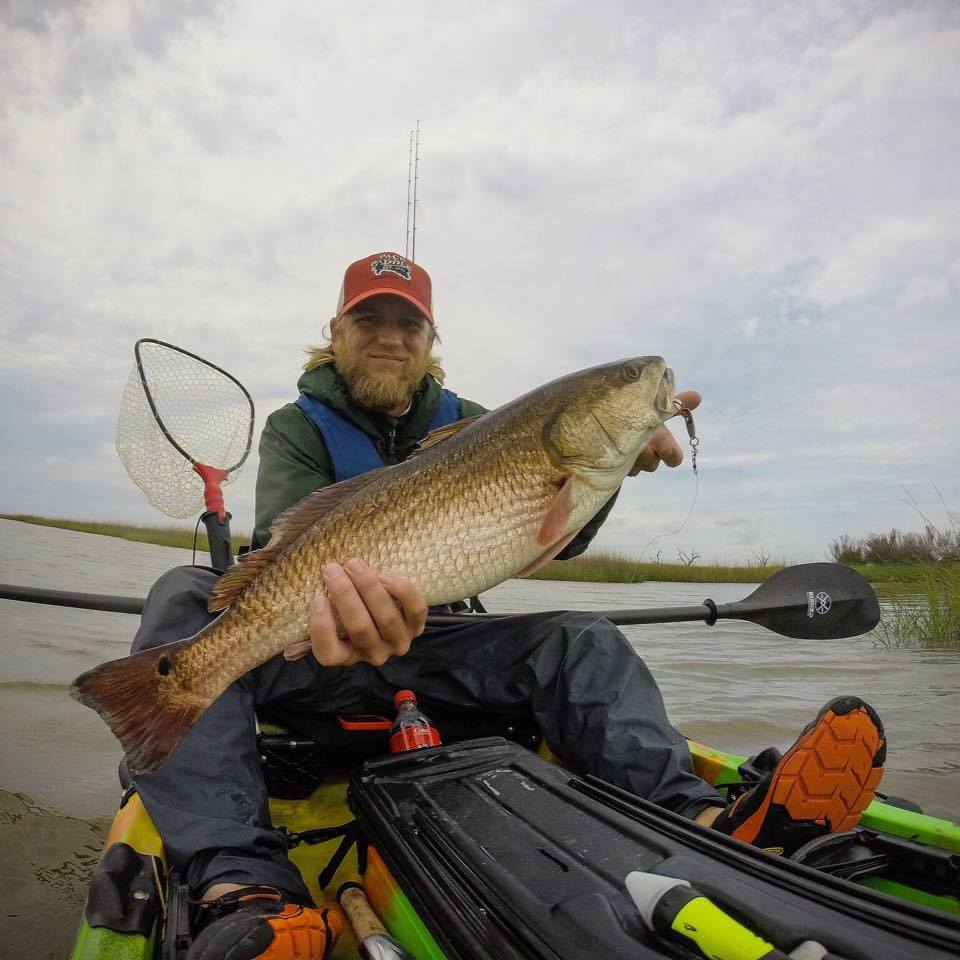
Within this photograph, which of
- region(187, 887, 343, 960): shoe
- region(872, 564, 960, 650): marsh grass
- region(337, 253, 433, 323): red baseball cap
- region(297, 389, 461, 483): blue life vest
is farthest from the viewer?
region(872, 564, 960, 650): marsh grass

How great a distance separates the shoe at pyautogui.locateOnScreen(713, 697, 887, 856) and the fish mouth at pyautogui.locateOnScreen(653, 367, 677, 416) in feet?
3.57

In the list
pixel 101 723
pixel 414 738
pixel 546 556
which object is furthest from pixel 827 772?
pixel 101 723

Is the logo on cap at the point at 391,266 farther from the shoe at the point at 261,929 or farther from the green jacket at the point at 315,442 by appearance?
the shoe at the point at 261,929

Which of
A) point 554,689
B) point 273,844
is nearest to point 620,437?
point 554,689

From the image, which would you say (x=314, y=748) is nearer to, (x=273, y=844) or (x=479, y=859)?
(x=273, y=844)

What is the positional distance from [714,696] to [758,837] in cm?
388

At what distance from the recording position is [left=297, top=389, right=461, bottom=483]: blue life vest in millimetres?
3467

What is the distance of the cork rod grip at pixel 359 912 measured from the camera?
5.71 ft

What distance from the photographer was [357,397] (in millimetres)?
3707

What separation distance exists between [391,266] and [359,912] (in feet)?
9.87

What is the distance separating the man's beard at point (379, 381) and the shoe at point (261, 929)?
240 centimetres

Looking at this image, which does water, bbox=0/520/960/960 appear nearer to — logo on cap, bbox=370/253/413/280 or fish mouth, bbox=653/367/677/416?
fish mouth, bbox=653/367/677/416

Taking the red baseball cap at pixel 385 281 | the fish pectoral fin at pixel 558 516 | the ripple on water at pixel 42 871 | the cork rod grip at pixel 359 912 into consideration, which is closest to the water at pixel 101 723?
the ripple on water at pixel 42 871

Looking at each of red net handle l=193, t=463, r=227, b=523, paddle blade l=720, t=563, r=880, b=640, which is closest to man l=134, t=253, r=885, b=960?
red net handle l=193, t=463, r=227, b=523
